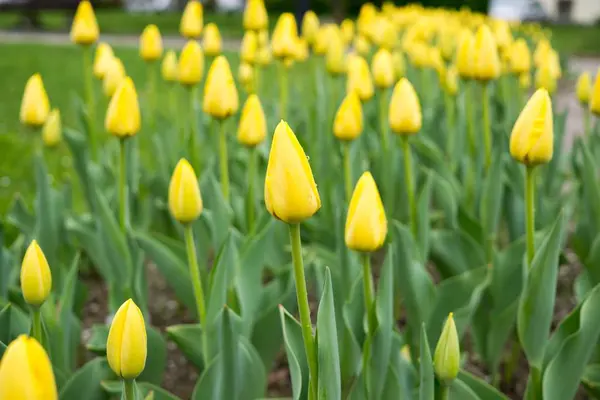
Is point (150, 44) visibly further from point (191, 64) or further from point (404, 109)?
point (404, 109)

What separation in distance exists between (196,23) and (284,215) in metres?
2.04

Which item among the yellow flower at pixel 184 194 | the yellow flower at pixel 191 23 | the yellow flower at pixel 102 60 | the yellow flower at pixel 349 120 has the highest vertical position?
the yellow flower at pixel 191 23

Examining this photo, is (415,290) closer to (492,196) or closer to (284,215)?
(492,196)

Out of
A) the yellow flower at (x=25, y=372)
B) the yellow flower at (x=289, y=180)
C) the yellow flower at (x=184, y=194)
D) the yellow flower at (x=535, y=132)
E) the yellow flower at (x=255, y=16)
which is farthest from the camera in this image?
the yellow flower at (x=255, y=16)

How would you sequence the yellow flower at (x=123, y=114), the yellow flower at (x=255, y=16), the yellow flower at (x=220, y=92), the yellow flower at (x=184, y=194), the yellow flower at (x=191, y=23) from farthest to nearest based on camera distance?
the yellow flower at (x=255, y=16)
the yellow flower at (x=191, y=23)
the yellow flower at (x=220, y=92)
the yellow flower at (x=123, y=114)
the yellow flower at (x=184, y=194)

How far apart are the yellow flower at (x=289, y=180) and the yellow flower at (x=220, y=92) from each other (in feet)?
3.13

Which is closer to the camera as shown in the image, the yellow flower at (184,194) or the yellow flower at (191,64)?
the yellow flower at (184,194)

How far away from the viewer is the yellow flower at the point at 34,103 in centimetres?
232

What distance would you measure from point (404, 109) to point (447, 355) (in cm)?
87

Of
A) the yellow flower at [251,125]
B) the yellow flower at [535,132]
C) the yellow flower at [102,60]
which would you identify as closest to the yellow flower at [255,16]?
the yellow flower at [102,60]

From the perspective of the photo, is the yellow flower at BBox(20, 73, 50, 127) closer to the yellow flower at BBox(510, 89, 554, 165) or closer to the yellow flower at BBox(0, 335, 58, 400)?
the yellow flower at BBox(510, 89, 554, 165)

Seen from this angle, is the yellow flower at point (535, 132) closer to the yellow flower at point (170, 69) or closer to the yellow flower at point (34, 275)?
the yellow flower at point (34, 275)

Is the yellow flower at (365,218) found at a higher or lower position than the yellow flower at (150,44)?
lower

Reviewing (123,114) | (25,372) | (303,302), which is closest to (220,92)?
(123,114)
